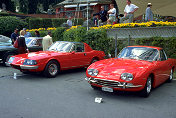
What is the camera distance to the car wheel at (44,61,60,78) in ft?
26.5

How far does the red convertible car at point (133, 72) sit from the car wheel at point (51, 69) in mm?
2411

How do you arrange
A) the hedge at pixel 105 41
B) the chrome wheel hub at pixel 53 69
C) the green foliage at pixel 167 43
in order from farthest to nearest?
the hedge at pixel 105 41, the green foliage at pixel 167 43, the chrome wheel hub at pixel 53 69

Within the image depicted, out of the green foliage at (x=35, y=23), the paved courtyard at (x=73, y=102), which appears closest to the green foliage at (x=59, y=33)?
the paved courtyard at (x=73, y=102)

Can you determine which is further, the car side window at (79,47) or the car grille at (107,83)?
the car side window at (79,47)

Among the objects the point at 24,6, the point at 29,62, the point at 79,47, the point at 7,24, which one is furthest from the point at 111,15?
the point at 24,6

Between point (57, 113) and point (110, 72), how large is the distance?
1.88 meters

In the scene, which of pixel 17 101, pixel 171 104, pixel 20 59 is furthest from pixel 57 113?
pixel 20 59

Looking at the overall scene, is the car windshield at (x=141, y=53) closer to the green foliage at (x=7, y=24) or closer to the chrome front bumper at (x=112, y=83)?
the chrome front bumper at (x=112, y=83)

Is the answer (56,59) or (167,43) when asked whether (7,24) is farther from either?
(167,43)

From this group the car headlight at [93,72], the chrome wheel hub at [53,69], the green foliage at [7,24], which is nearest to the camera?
→ the car headlight at [93,72]


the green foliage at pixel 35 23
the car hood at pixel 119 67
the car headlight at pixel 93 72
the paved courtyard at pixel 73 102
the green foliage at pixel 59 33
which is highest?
the green foliage at pixel 35 23

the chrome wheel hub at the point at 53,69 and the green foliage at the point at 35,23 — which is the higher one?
the green foliage at the point at 35,23

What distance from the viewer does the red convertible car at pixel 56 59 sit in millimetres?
7780

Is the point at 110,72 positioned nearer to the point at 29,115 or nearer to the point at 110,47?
the point at 29,115
